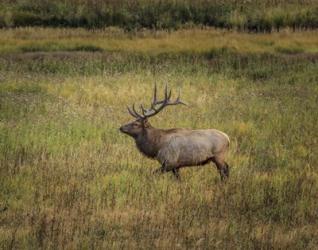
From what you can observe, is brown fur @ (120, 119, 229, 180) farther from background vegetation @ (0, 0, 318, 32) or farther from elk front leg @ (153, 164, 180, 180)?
background vegetation @ (0, 0, 318, 32)

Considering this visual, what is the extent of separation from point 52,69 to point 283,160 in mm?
12193

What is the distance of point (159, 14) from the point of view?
34.0 metres

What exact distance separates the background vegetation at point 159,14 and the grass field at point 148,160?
6917mm

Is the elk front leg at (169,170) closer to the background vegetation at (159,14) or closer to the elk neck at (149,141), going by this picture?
the elk neck at (149,141)

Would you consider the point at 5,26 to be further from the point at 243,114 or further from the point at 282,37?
the point at 243,114

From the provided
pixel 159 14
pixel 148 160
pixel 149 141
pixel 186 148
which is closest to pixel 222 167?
pixel 186 148

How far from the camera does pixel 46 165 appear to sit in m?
11.1

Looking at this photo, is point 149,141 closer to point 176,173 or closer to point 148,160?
point 176,173

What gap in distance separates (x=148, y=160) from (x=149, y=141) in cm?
101

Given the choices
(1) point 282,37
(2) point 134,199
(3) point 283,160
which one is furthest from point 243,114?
(1) point 282,37

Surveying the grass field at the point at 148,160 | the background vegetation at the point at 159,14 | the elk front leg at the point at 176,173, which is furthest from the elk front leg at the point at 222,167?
the background vegetation at the point at 159,14

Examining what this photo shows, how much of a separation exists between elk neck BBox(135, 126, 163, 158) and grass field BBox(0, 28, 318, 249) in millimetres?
310

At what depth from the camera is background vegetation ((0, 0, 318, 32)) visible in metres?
32.8

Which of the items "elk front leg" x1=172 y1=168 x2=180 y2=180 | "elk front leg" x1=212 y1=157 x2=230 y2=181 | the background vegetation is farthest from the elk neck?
the background vegetation
